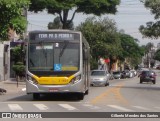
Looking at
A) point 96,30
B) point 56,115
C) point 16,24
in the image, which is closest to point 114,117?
point 56,115

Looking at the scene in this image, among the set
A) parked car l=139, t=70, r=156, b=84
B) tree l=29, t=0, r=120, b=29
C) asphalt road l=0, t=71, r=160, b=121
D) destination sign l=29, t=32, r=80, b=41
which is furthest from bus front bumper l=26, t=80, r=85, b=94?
parked car l=139, t=70, r=156, b=84

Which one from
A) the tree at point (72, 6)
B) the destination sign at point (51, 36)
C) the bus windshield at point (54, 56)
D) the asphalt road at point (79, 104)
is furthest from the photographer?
the tree at point (72, 6)

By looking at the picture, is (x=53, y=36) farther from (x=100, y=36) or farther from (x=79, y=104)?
(x=100, y=36)

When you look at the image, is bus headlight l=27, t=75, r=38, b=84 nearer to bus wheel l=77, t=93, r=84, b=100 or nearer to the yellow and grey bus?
the yellow and grey bus

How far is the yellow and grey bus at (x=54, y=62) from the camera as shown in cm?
2489

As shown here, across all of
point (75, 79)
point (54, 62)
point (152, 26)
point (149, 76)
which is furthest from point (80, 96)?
point (149, 76)

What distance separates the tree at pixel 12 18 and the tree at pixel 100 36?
42.8 meters

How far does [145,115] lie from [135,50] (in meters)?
119

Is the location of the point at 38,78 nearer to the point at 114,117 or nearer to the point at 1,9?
the point at 1,9

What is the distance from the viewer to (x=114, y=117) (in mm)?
16844

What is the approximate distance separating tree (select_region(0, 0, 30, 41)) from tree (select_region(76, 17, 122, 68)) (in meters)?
42.8

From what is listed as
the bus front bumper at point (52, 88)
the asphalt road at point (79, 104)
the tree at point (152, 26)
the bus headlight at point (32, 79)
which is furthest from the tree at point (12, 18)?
the tree at point (152, 26)

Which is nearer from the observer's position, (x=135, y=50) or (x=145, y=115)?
(x=145, y=115)

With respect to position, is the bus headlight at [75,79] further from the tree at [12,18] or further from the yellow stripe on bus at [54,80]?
the tree at [12,18]
